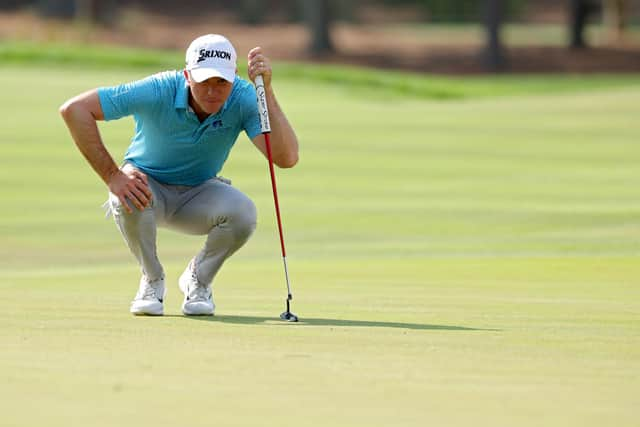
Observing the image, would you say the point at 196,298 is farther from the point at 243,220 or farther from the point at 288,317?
the point at 288,317

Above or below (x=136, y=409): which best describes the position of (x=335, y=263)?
below

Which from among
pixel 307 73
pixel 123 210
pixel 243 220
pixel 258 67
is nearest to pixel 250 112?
pixel 258 67

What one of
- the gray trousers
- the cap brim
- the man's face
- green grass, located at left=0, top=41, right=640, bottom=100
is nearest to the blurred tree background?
green grass, located at left=0, top=41, right=640, bottom=100

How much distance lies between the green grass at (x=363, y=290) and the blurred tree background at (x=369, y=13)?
24264mm

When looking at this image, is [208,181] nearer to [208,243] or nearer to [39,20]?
[208,243]

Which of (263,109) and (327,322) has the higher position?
(263,109)

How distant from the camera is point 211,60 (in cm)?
A: 666

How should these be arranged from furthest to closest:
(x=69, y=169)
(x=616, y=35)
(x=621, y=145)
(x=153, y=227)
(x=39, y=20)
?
1. (x=616, y=35)
2. (x=39, y=20)
3. (x=621, y=145)
4. (x=69, y=169)
5. (x=153, y=227)

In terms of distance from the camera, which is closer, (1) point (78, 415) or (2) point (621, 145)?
(1) point (78, 415)

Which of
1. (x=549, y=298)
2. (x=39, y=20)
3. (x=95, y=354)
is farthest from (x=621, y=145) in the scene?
(x=39, y=20)

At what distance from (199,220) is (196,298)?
433mm

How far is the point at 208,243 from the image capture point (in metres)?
7.33

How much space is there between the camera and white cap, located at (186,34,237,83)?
6656 mm

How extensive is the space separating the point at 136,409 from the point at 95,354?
1048mm
